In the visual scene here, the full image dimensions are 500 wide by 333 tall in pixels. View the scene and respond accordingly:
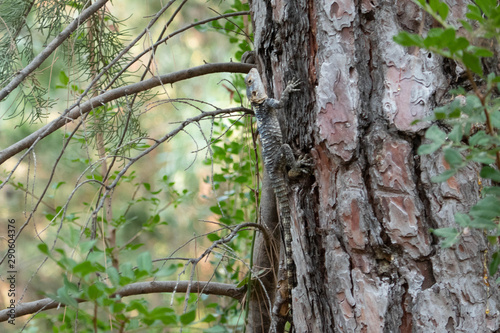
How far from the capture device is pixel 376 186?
3.84 ft

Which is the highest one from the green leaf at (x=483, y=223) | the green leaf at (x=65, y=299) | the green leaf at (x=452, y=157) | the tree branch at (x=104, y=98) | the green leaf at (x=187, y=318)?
the tree branch at (x=104, y=98)

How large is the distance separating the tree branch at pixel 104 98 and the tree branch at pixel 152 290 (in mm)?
596

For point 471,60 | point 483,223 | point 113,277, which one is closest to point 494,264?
point 483,223

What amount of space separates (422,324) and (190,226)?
13.0 feet

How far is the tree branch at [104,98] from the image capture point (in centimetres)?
157

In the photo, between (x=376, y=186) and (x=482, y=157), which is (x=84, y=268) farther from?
(x=376, y=186)

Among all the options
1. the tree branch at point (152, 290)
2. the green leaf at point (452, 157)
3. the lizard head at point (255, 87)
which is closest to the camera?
the green leaf at point (452, 157)

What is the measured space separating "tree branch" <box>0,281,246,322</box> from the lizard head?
896 millimetres

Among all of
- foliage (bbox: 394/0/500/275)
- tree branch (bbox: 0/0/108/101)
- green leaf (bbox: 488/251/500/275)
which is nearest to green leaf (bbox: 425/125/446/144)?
foliage (bbox: 394/0/500/275)

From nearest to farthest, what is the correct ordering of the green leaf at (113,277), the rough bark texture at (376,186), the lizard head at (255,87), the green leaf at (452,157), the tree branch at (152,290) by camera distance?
the green leaf at (452,157)
the green leaf at (113,277)
the rough bark texture at (376,186)
the tree branch at (152,290)
the lizard head at (255,87)

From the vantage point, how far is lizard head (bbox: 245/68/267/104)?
199 cm

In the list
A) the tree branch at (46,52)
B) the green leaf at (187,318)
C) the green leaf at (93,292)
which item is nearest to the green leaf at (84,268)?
the green leaf at (93,292)

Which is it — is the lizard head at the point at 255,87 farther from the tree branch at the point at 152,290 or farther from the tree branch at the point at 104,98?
the tree branch at the point at 152,290

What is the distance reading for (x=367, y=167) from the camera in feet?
3.89
